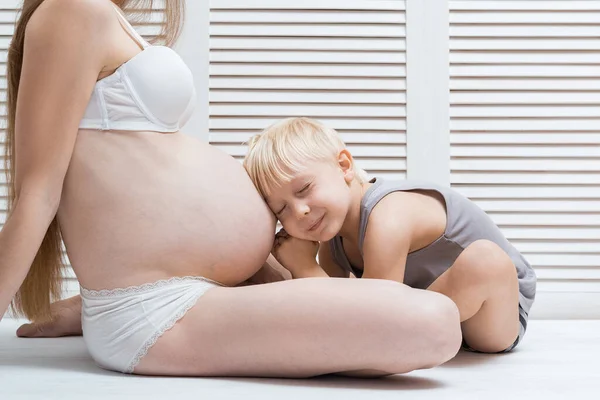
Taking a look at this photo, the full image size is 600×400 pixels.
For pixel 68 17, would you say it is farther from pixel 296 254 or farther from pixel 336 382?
pixel 336 382

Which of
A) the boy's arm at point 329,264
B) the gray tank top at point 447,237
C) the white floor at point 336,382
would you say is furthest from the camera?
the boy's arm at point 329,264

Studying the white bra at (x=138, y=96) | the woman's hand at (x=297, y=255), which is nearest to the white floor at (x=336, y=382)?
the woman's hand at (x=297, y=255)

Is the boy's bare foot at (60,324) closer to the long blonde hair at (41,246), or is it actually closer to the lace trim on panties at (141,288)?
the long blonde hair at (41,246)

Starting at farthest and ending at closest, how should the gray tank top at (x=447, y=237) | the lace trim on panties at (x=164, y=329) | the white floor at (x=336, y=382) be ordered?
the gray tank top at (x=447, y=237), the lace trim on panties at (x=164, y=329), the white floor at (x=336, y=382)

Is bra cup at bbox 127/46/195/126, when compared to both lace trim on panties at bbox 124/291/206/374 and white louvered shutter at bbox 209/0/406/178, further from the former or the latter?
white louvered shutter at bbox 209/0/406/178

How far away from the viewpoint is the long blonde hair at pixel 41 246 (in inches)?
52.3

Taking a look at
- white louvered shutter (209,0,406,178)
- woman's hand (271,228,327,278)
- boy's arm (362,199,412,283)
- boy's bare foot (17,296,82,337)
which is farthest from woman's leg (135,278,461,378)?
white louvered shutter (209,0,406,178)

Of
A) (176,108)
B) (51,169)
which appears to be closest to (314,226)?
(176,108)

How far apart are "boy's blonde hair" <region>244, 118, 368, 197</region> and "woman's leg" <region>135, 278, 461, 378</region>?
0.29m

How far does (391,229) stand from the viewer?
1351 mm

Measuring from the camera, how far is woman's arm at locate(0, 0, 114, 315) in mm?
1146

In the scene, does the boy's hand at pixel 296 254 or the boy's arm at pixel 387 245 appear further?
the boy's hand at pixel 296 254

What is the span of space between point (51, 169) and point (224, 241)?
0.30 m

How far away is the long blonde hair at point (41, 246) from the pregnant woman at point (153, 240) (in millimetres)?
70
